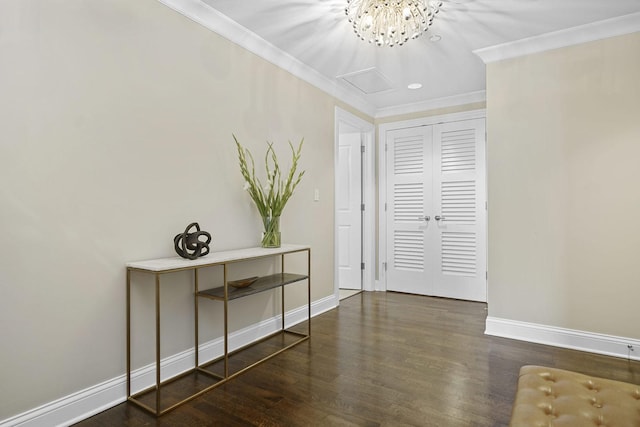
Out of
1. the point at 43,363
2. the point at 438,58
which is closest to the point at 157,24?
the point at 43,363

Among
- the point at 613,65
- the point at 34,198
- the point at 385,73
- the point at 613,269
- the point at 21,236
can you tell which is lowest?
the point at 613,269

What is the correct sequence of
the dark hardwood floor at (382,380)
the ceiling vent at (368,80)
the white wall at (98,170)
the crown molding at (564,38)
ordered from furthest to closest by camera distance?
the ceiling vent at (368,80) → the crown molding at (564,38) → the dark hardwood floor at (382,380) → the white wall at (98,170)

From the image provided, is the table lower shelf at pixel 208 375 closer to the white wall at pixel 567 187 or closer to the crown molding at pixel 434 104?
the white wall at pixel 567 187

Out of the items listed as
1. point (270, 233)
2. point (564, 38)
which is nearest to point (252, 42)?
point (270, 233)

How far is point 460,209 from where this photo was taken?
4371 mm

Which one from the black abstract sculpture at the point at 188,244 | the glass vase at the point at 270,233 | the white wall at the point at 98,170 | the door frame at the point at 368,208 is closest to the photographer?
the white wall at the point at 98,170

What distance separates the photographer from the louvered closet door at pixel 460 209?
14.0ft

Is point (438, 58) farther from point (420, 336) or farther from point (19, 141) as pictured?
point (19, 141)

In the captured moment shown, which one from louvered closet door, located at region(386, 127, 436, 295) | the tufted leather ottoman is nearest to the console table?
the tufted leather ottoman

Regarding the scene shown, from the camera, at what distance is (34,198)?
1720 mm

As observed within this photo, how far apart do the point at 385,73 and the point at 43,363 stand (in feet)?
11.4

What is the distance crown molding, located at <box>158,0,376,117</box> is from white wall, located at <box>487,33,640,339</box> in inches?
61.5

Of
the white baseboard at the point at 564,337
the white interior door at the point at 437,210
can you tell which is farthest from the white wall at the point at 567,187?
the white interior door at the point at 437,210

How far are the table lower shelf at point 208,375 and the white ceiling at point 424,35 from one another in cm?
246
